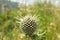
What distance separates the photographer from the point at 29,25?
2.68 metres

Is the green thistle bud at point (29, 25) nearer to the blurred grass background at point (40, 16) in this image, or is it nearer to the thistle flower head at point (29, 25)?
the thistle flower head at point (29, 25)

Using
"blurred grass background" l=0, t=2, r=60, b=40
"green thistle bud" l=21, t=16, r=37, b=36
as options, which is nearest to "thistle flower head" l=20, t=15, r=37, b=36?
"green thistle bud" l=21, t=16, r=37, b=36

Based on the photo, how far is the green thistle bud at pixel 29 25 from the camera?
2.65 metres

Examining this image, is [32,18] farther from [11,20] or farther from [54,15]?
[54,15]

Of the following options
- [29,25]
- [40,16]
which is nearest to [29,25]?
[29,25]

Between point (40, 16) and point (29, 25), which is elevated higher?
point (29, 25)

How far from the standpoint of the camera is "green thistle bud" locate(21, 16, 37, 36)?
8.69 feet

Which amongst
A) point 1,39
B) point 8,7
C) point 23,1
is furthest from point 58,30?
point 8,7

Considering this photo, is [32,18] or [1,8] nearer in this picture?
[32,18]

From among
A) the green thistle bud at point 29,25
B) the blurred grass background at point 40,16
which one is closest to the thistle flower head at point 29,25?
the green thistle bud at point 29,25

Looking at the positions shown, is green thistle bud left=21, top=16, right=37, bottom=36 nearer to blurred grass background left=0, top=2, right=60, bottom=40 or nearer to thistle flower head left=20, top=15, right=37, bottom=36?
thistle flower head left=20, top=15, right=37, bottom=36

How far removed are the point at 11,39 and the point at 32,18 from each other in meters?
0.57

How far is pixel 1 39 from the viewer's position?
3.04 meters

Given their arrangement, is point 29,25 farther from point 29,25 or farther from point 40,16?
point 40,16
